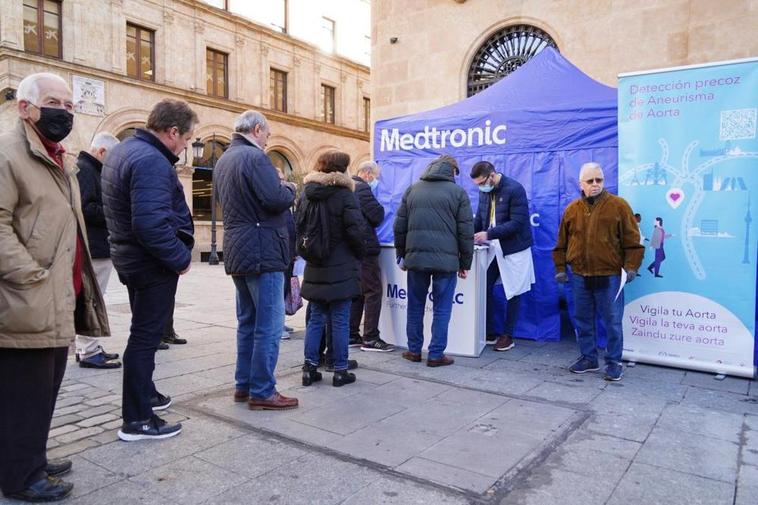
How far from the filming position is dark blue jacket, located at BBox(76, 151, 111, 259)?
5.17 metres

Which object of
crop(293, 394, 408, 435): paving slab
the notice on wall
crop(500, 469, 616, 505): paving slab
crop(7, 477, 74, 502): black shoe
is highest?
the notice on wall

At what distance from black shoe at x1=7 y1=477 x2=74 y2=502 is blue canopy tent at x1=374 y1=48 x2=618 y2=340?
4921 mm

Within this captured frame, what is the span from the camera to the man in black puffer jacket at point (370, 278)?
586cm

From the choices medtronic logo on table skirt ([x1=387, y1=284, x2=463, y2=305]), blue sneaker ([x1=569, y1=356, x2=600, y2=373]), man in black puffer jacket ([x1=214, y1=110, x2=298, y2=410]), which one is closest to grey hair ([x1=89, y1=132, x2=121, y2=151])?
man in black puffer jacket ([x1=214, y1=110, x2=298, y2=410])

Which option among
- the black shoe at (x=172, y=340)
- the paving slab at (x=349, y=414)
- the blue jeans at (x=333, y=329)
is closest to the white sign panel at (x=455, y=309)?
the blue jeans at (x=333, y=329)

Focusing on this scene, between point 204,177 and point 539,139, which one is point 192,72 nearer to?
point 204,177

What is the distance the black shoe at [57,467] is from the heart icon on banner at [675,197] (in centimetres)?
497

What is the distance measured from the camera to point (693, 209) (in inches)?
202

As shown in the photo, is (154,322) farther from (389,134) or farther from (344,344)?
(389,134)

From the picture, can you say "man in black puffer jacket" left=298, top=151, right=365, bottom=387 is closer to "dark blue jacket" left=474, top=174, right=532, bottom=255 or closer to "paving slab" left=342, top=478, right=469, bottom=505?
"paving slab" left=342, top=478, right=469, bottom=505

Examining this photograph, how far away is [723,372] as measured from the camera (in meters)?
5.01

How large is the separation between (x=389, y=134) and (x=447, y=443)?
470cm

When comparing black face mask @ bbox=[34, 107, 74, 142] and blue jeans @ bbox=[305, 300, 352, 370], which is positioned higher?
black face mask @ bbox=[34, 107, 74, 142]

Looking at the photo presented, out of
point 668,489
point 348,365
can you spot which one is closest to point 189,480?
point 348,365
